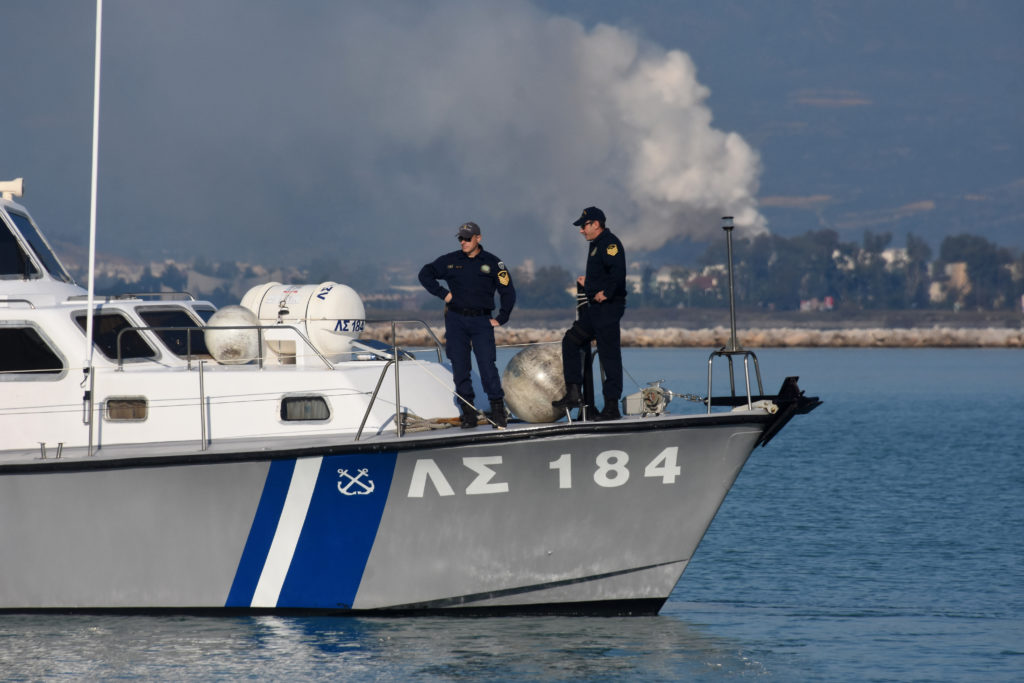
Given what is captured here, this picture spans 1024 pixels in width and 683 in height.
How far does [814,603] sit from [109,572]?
7.29 m

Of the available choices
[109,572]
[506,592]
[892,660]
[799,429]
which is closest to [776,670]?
[892,660]

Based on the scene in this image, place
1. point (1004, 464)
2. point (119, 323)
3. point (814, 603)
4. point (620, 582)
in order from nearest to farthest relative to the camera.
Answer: point (620, 582), point (119, 323), point (814, 603), point (1004, 464)

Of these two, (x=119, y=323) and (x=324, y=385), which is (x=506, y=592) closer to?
(x=324, y=385)

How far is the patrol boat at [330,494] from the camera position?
9.91 meters

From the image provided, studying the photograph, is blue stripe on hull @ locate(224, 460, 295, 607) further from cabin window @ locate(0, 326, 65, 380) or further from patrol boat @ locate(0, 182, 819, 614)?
cabin window @ locate(0, 326, 65, 380)

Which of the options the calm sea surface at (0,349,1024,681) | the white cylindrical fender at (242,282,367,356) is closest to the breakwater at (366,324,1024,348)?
the calm sea surface at (0,349,1024,681)

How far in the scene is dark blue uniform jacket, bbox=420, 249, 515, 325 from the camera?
10320mm

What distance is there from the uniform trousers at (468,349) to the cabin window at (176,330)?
2.66 metres

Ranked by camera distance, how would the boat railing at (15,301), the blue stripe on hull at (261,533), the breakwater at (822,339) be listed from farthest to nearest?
the breakwater at (822,339) → the boat railing at (15,301) → the blue stripe on hull at (261,533)

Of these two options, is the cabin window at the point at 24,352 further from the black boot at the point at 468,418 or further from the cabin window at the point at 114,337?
the black boot at the point at 468,418

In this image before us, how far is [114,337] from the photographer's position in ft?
36.9

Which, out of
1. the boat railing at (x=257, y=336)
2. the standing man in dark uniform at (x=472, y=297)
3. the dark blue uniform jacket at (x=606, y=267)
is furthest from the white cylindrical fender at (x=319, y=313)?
the dark blue uniform jacket at (x=606, y=267)

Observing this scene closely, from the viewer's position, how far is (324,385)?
10.6 metres

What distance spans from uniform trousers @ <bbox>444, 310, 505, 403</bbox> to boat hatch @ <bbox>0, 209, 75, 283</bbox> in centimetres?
450
